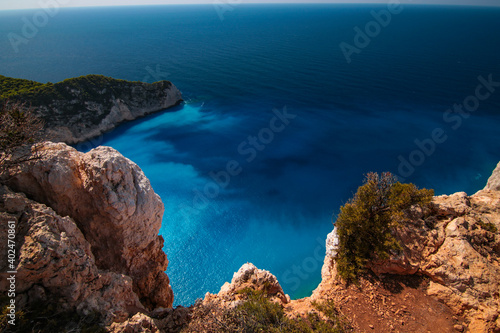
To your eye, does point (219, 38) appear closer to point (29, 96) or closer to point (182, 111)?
point (182, 111)

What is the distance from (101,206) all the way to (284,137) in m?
28.9

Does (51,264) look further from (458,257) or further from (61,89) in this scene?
(61,89)

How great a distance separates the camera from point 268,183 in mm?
26484

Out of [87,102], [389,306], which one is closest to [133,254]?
[389,306]

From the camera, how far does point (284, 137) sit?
34938 mm

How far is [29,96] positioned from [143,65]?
128 ft

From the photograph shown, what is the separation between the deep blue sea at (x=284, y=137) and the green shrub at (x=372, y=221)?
283 inches

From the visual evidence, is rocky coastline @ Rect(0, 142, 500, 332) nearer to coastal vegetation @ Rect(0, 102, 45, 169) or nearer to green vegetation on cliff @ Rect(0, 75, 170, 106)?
coastal vegetation @ Rect(0, 102, 45, 169)

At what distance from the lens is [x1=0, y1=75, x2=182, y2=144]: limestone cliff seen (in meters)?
31.2

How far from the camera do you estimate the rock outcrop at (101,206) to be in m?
7.46

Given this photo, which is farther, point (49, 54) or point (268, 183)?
point (49, 54)

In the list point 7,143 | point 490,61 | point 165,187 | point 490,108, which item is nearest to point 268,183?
point 165,187

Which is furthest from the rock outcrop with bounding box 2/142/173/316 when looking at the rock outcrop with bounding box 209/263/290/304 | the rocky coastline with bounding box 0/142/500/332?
the rock outcrop with bounding box 209/263/290/304

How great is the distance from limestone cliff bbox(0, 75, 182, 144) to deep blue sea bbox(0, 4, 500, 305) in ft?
7.11
